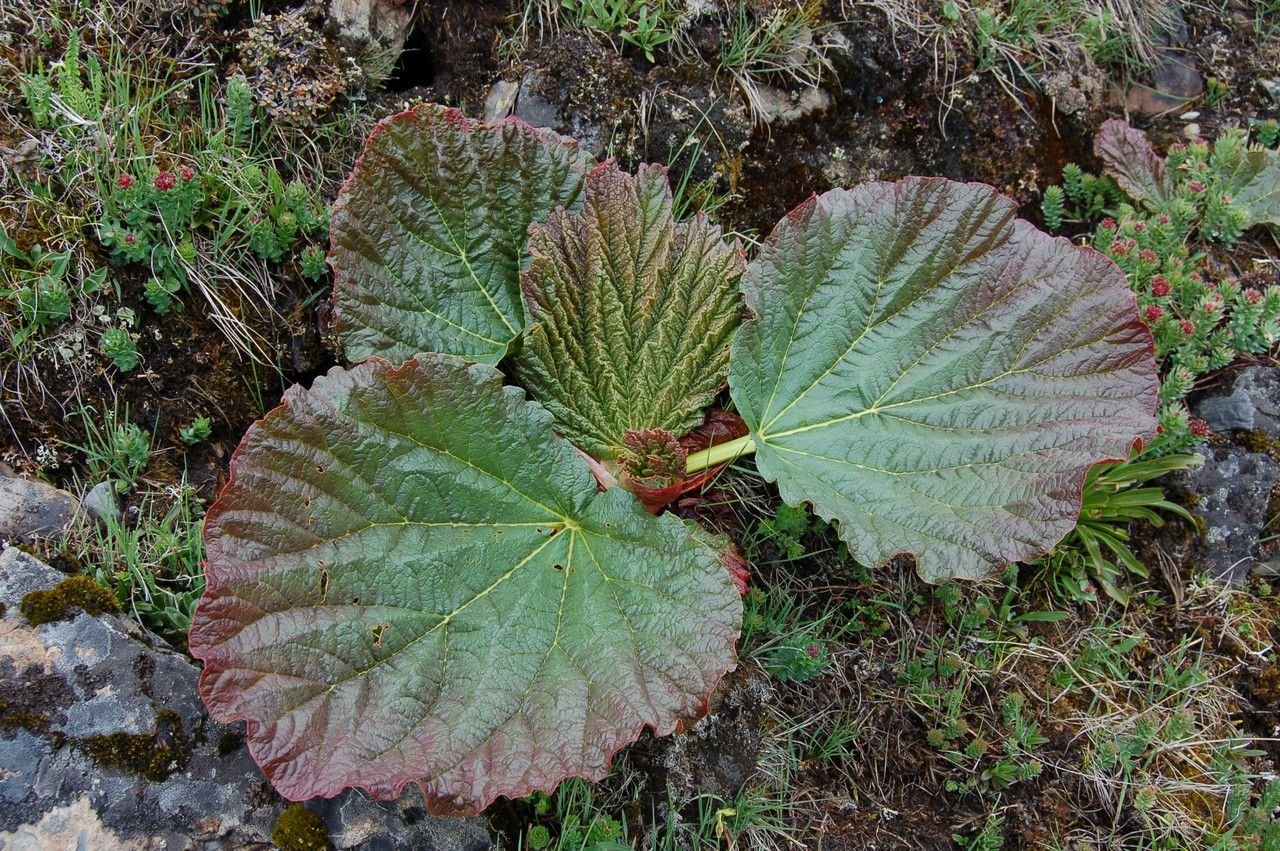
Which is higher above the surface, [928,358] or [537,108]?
[537,108]

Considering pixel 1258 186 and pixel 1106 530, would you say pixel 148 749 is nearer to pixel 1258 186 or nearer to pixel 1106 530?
pixel 1106 530

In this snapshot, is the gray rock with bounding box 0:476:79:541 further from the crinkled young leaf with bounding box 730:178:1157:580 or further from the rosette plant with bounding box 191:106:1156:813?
the crinkled young leaf with bounding box 730:178:1157:580

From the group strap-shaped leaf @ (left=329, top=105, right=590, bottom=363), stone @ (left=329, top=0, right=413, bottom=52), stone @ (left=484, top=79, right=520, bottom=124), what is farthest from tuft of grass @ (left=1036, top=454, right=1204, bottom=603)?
stone @ (left=329, top=0, right=413, bottom=52)

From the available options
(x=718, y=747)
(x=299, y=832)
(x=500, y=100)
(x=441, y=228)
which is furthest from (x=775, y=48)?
(x=299, y=832)

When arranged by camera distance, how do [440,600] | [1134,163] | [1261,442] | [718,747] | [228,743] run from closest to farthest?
[228,743]
[440,600]
[718,747]
[1261,442]
[1134,163]

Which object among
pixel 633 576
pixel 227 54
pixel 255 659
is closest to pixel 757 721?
pixel 633 576

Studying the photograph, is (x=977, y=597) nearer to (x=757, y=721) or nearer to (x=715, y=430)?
(x=757, y=721)

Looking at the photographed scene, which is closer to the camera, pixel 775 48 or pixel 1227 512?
pixel 1227 512
